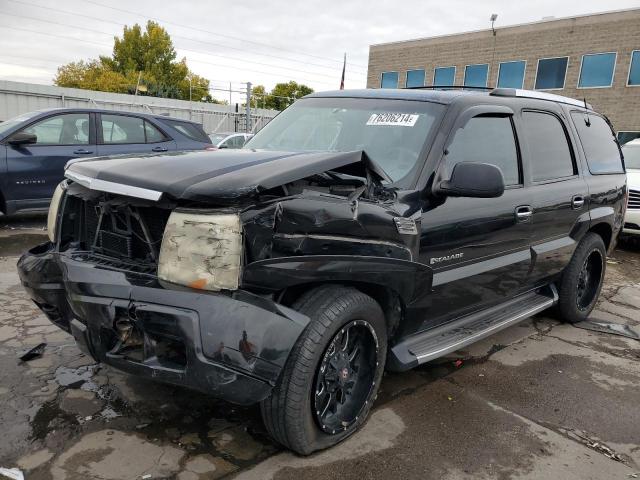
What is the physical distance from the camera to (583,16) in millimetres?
22828

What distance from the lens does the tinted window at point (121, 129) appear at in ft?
24.5

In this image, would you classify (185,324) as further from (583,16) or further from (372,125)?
(583,16)

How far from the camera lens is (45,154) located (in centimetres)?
694

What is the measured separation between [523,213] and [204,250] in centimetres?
235

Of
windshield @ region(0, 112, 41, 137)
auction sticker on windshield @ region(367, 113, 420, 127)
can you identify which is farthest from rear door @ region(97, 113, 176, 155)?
auction sticker on windshield @ region(367, 113, 420, 127)

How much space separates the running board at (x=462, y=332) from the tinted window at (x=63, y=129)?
19.8 ft

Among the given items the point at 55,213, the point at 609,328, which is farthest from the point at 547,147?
the point at 55,213

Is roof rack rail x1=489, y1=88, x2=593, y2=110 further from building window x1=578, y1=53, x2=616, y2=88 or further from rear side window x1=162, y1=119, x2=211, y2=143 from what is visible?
building window x1=578, y1=53, x2=616, y2=88

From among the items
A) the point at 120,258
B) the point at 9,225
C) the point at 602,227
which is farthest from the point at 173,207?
the point at 9,225

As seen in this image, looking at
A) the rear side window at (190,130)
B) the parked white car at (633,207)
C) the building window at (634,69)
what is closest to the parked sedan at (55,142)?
the rear side window at (190,130)

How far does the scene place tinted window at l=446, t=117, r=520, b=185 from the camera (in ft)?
10.2

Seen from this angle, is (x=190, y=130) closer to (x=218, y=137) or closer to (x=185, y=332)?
(x=185, y=332)

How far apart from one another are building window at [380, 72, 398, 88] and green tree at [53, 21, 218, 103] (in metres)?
32.7

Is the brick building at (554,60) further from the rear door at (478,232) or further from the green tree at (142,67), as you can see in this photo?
the green tree at (142,67)
